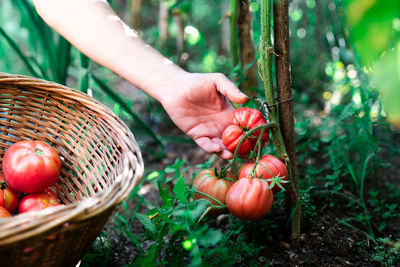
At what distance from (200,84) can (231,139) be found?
0.21m

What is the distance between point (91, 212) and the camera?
0.75 metres

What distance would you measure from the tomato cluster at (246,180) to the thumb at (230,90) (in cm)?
4

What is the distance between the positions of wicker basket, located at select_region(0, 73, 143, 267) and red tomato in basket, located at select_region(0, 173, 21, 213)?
125mm

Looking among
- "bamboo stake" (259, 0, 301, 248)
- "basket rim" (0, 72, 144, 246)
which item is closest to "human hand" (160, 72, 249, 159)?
"bamboo stake" (259, 0, 301, 248)

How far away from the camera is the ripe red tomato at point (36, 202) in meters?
1.04

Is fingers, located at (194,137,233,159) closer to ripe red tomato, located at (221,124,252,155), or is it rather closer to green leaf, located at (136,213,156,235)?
ripe red tomato, located at (221,124,252,155)

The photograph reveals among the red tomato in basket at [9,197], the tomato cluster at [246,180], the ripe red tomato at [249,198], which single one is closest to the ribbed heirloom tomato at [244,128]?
the tomato cluster at [246,180]

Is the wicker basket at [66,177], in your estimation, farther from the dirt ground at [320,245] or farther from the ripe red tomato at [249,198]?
the dirt ground at [320,245]

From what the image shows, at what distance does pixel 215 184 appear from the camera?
105cm

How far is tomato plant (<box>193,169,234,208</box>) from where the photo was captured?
3.40ft

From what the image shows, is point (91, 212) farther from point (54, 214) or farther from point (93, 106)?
point (93, 106)

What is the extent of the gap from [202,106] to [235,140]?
0.22 metres

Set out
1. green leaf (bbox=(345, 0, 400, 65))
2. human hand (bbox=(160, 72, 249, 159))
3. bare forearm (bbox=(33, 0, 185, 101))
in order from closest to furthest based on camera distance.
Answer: green leaf (bbox=(345, 0, 400, 65)) < human hand (bbox=(160, 72, 249, 159)) < bare forearm (bbox=(33, 0, 185, 101))

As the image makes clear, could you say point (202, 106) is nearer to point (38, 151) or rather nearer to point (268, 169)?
point (268, 169)
